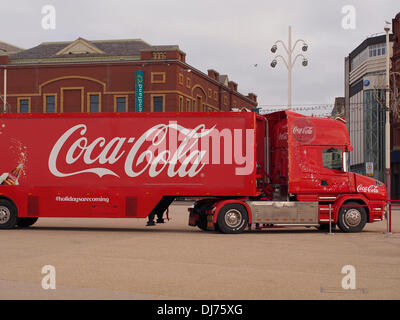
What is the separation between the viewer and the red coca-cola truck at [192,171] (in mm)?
17516

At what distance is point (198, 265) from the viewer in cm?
1034

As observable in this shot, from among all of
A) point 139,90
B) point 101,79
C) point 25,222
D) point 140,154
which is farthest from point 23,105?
point 140,154

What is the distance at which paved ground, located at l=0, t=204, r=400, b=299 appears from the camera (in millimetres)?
7703

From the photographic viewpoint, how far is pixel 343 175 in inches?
706

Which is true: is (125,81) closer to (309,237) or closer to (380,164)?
(380,164)

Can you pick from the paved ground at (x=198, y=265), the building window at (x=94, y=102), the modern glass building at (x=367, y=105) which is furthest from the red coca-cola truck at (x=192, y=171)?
the building window at (x=94, y=102)

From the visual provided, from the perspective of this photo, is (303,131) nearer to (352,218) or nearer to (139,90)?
(352,218)

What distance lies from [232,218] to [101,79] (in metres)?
47.3

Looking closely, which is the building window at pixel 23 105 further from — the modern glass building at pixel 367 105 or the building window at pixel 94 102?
the modern glass building at pixel 367 105

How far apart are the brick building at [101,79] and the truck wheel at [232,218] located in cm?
4268

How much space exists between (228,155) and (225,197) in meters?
1.29

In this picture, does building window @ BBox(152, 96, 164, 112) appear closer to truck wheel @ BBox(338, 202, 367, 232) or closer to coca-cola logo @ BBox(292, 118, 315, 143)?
coca-cola logo @ BBox(292, 118, 315, 143)

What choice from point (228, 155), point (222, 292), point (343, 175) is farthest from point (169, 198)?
point (222, 292)

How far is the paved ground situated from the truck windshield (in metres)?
2.22
